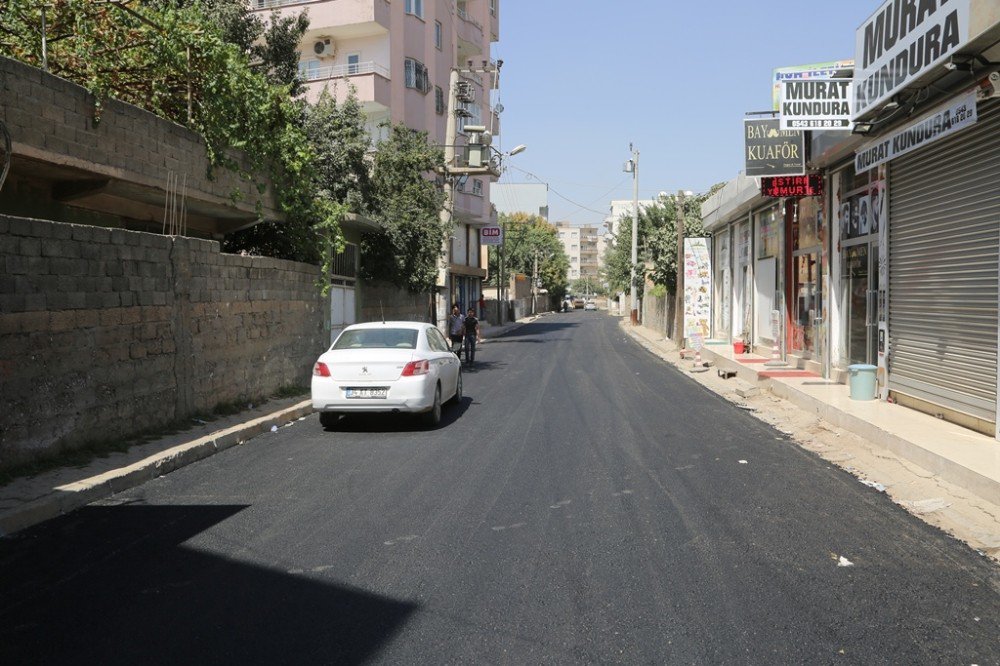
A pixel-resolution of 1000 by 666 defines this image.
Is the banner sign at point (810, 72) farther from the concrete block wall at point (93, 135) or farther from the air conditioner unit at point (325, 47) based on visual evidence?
the air conditioner unit at point (325, 47)

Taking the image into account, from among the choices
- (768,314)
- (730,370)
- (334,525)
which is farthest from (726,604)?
(768,314)

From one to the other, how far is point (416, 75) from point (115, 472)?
106ft

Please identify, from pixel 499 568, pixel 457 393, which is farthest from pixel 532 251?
pixel 499 568

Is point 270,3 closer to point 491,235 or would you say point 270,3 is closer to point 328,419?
point 491,235

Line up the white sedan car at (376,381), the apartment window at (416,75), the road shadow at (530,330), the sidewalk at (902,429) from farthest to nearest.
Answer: the road shadow at (530,330) → the apartment window at (416,75) → the white sedan car at (376,381) → the sidewalk at (902,429)

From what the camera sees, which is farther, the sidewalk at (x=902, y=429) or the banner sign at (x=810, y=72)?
the banner sign at (x=810, y=72)

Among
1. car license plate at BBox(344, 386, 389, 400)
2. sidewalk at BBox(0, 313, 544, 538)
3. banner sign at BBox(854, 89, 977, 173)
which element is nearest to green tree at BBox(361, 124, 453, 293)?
sidewalk at BBox(0, 313, 544, 538)

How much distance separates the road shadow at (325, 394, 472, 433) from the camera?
484 inches

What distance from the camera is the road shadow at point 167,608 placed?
13.8ft

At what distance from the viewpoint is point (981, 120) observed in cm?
1034

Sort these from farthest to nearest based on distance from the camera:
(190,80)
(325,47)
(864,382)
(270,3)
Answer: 1. (270,3)
2. (325,47)
3. (864,382)
4. (190,80)

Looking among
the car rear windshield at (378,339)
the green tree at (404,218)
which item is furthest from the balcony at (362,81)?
the car rear windshield at (378,339)

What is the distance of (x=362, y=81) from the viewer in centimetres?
3403

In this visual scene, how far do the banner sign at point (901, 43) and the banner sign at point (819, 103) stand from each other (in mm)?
481
